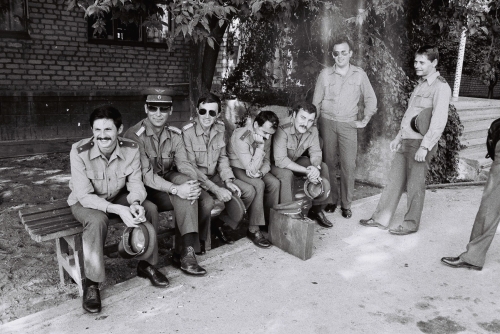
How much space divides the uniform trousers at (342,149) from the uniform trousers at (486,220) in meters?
1.50

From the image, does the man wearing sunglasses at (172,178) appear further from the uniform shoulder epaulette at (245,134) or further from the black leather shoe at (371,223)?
the black leather shoe at (371,223)

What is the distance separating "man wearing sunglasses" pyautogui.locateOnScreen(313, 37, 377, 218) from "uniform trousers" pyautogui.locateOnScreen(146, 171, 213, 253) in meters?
1.79

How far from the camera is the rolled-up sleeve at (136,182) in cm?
359

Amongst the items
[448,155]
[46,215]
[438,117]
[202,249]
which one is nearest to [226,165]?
[202,249]

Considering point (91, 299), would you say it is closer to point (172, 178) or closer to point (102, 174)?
point (102, 174)

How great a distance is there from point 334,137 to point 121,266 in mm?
2574

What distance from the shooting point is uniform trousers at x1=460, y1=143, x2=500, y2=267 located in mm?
3820

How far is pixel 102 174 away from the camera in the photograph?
11.7ft

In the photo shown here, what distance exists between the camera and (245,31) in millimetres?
7715

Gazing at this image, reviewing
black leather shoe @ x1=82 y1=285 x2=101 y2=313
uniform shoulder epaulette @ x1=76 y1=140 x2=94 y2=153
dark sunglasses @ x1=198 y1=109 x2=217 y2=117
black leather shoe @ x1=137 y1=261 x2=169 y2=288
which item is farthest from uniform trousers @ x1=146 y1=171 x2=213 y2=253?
black leather shoe @ x1=82 y1=285 x2=101 y2=313

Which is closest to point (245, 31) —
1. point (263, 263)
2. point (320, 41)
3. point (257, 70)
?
point (257, 70)

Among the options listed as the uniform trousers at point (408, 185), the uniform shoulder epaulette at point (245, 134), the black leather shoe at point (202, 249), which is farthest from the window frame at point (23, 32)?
the uniform trousers at point (408, 185)

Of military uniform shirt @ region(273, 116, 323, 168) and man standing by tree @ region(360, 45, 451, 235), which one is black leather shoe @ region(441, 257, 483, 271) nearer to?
man standing by tree @ region(360, 45, 451, 235)

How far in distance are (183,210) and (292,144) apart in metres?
1.52
